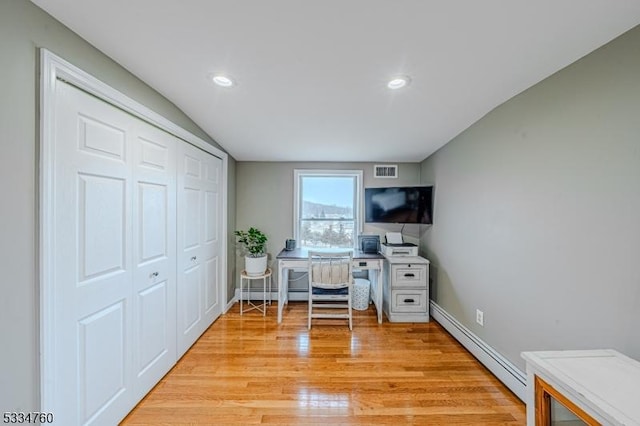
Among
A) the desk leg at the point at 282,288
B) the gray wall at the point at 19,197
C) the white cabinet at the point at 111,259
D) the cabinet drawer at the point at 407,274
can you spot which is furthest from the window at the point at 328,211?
the gray wall at the point at 19,197

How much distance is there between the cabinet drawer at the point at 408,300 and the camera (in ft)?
10.4

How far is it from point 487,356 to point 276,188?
311cm

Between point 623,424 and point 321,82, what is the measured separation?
2.06 metres

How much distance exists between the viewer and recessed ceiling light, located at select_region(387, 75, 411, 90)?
1.73 m

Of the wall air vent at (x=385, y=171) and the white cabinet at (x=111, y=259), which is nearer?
the white cabinet at (x=111, y=259)

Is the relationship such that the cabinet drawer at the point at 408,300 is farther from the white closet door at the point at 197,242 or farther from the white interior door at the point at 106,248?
the white interior door at the point at 106,248

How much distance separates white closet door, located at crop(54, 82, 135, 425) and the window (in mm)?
2455

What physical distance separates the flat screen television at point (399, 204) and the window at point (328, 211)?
0.26 meters

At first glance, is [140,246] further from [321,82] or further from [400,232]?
[400,232]

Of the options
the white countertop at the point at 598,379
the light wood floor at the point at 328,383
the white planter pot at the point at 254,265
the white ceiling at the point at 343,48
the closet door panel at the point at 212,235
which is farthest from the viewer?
the white planter pot at the point at 254,265

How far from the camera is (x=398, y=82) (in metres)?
1.78

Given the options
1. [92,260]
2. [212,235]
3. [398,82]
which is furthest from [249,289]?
[398,82]

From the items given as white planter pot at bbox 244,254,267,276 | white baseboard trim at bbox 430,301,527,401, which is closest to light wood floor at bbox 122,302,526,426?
white baseboard trim at bbox 430,301,527,401

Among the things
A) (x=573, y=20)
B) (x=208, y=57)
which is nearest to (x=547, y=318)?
(x=573, y=20)
